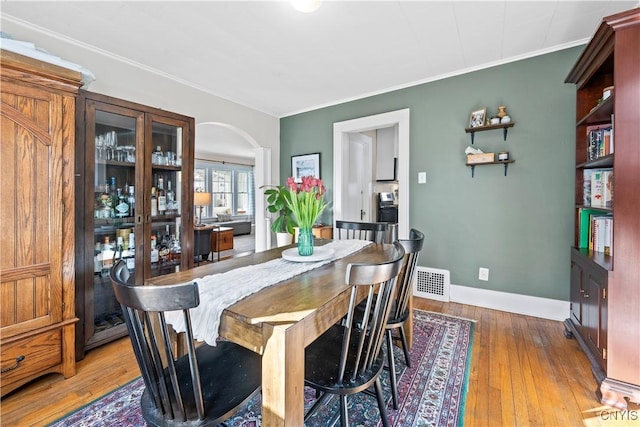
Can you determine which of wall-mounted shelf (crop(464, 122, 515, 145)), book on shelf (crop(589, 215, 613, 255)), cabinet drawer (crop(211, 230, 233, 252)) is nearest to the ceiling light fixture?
wall-mounted shelf (crop(464, 122, 515, 145))

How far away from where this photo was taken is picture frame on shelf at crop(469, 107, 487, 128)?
9.31 feet

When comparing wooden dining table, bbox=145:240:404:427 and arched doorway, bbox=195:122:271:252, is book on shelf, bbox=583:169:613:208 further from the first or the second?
arched doorway, bbox=195:122:271:252

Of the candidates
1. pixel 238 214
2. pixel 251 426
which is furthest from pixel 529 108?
pixel 238 214

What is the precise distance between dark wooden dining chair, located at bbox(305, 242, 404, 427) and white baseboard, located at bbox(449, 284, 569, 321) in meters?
2.06

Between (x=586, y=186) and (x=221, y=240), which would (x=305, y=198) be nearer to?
(x=586, y=186)

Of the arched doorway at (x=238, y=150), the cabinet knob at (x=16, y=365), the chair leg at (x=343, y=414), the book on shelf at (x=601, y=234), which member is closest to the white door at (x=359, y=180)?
the arched doorway at (x=238, y=150)

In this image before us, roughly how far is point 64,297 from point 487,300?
352 cm

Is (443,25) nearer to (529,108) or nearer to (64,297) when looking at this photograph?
(529,108)

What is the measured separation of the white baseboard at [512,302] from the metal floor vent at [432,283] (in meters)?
0.07

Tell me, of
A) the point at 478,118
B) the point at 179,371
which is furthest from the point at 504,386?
the point at 478,118

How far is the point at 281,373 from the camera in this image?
2.93ft

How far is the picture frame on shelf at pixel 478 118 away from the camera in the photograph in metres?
2.84

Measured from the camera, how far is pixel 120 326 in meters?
2.30

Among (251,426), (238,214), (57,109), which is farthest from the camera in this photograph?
(238,214)
